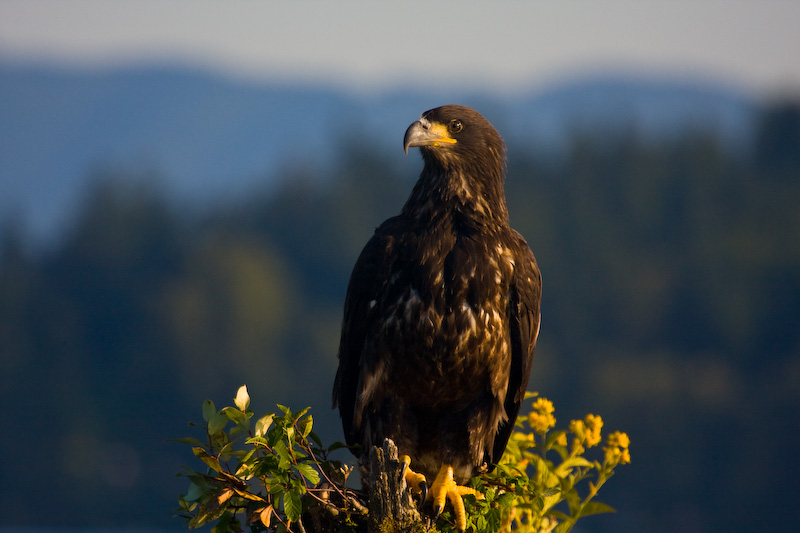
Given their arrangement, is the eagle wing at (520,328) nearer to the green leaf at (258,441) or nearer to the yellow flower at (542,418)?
the yellow flower at (542,418)

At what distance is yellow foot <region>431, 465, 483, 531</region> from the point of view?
5.31 metres

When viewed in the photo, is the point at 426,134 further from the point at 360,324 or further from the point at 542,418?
the point at 542,418

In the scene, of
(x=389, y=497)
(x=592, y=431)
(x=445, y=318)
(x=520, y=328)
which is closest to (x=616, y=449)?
(x=592, y=431)

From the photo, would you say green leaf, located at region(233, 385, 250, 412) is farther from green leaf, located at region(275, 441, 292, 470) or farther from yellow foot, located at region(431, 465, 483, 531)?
yellow foot, located at region(431, 465, 483, 531)

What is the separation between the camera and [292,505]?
444 cm

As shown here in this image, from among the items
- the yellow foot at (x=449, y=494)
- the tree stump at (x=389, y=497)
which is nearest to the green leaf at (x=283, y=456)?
the tree stump at (x=389, y=497)

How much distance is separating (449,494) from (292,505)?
4.11 ft

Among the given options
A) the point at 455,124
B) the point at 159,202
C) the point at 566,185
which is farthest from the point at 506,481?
the point at 159,202

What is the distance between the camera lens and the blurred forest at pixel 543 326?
72875 millimetres

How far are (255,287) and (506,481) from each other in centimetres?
8333

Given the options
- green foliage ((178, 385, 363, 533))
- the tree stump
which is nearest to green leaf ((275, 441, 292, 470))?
green foliage ((178, 385, 363, 533))

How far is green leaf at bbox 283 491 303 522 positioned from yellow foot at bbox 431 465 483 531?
1045 mm

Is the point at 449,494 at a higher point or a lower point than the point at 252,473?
lower

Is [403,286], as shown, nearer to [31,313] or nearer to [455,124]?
[455,124]
